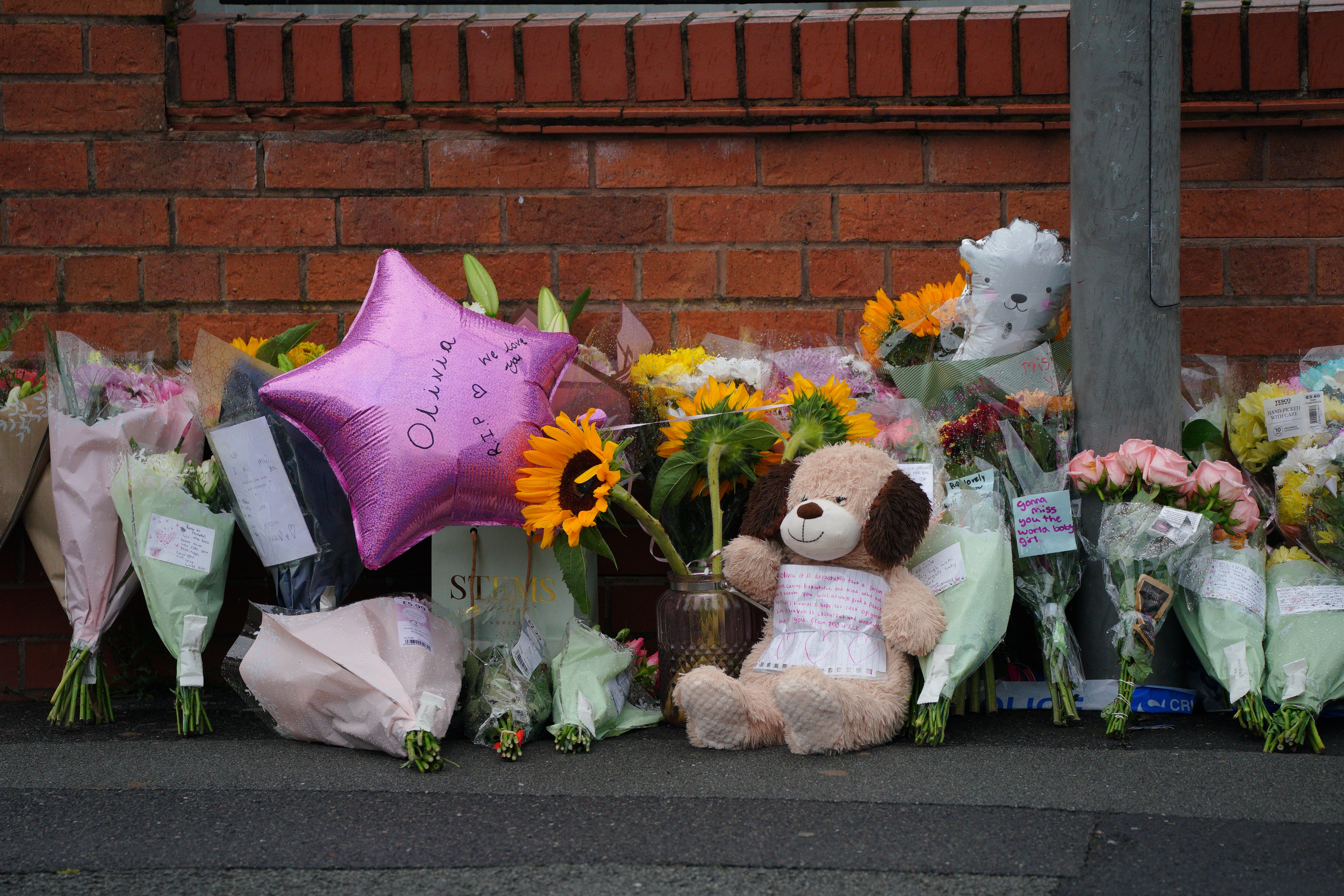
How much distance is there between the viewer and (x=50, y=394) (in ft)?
8.99

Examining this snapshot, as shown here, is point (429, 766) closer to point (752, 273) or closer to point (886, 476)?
point (886, 476)

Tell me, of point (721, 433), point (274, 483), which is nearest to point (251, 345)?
point (274, 483)

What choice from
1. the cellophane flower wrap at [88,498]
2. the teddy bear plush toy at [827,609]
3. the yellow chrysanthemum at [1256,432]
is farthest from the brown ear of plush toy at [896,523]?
the cellophane flower wrap at [88,498]

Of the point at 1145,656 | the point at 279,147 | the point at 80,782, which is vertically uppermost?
the point at 279,147

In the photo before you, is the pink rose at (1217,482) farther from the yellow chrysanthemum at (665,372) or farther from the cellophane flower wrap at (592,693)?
the cellophane flower wrap at (592,693)

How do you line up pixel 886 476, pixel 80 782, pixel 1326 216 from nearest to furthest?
pixel 80 782
pixel 886 476
pixel 1326 216

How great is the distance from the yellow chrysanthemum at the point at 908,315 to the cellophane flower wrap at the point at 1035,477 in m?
0.24

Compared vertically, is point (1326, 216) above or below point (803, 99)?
below

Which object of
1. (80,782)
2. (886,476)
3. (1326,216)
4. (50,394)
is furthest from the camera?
(1326,216)

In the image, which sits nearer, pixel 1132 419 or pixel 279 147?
pixel 1132 419

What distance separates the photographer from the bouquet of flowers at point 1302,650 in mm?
2273

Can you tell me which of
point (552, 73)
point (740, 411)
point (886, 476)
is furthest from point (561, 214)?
point (886, 476)

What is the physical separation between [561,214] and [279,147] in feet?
2.55

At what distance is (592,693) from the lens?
99.0 inches
